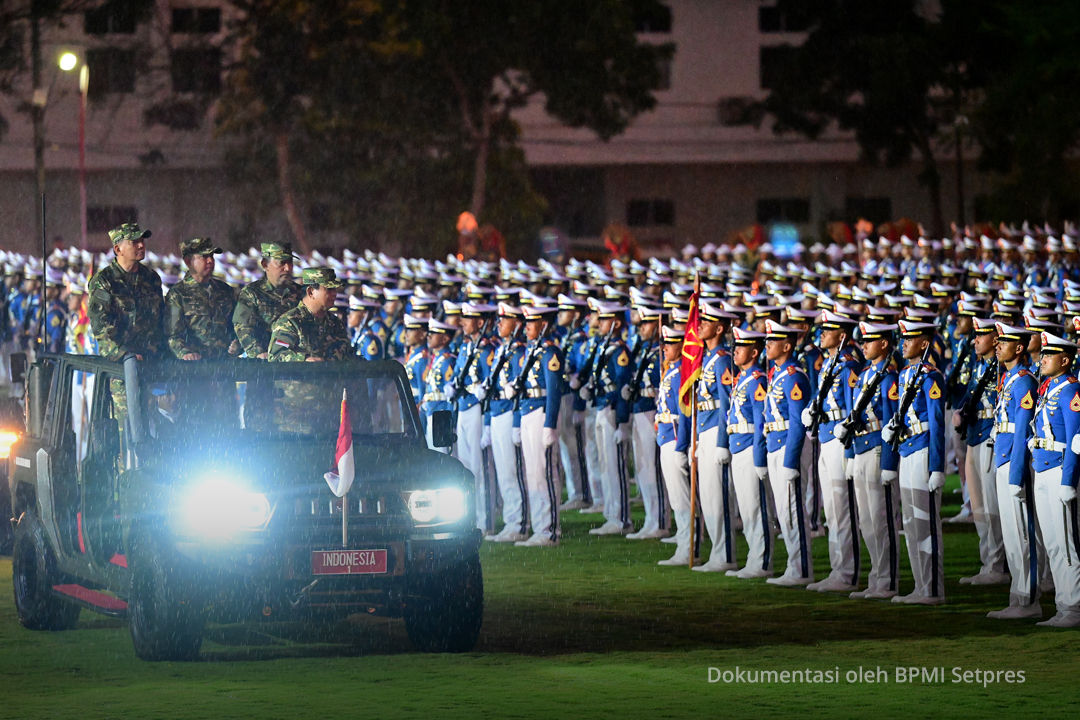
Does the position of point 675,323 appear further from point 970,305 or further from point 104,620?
point 104,620

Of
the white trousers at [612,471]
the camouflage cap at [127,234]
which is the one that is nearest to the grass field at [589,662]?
the camouflage cap at [127,234]

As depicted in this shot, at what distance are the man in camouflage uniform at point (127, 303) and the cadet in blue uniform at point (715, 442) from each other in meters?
3.74

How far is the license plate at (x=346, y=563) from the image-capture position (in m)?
9.19

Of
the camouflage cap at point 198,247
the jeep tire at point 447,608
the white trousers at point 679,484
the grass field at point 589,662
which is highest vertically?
the camouflage cap at point 198,247

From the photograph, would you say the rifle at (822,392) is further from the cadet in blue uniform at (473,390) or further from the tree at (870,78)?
the tree at (870,78)

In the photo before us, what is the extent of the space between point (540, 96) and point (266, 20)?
36.3ft

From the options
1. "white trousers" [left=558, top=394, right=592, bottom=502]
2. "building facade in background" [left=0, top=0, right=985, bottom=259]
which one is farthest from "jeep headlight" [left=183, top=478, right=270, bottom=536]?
"building facade in background" [left=0, top=0, right=985, bottom=259]

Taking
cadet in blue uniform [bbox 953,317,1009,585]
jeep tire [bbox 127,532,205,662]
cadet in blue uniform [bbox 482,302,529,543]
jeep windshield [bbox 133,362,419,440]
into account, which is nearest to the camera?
jeep tire [bbox 127,532,205,662]

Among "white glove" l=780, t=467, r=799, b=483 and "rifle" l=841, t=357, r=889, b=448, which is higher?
"rifle" l=841, t=357, r=889, b=448

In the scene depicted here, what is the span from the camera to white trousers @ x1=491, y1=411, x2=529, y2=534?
15102mm

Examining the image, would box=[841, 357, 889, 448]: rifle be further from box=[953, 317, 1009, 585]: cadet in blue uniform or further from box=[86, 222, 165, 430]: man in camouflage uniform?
box=[86, 222, 165, 430]: man in camouflage uniform

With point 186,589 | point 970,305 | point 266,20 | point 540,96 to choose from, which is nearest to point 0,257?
point 266,20

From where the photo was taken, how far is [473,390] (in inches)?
608

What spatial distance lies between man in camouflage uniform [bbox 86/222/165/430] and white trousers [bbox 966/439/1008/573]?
5.44m
